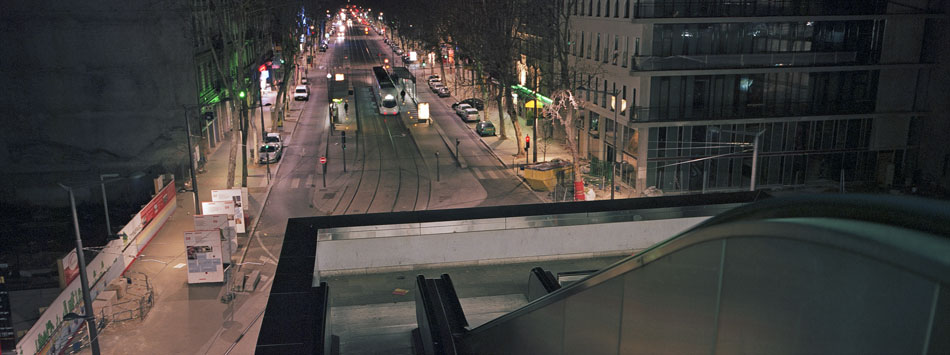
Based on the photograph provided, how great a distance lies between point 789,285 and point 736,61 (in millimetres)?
33380

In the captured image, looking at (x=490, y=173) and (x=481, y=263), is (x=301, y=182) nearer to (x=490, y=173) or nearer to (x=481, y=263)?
(x=490, y=173)

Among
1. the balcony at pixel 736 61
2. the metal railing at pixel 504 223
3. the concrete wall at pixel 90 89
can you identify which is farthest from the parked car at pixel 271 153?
the metal railing at pixel 504 223

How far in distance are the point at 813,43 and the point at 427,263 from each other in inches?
1169

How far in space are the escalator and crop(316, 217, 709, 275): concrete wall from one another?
7733 millimetres

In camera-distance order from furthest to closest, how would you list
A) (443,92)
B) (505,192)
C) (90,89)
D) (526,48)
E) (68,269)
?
(443,92) → (526,48) → (90,89) → (505,192) → (68,269)

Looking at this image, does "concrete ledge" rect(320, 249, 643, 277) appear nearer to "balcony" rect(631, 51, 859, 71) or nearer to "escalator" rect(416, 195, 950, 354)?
"escalator" rect(416, 195, 950, 354)

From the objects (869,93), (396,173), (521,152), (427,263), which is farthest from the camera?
(521,152)

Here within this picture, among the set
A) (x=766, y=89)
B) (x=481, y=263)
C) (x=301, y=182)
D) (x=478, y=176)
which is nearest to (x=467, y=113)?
(x=478, y=176)

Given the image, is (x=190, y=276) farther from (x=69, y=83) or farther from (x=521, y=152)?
(x=521, y=152)

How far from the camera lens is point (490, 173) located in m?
40.8

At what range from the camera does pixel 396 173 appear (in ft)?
132

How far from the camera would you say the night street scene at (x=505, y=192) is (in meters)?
4.81

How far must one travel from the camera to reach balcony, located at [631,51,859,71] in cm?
3478

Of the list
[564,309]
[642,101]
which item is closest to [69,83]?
[642,101]
